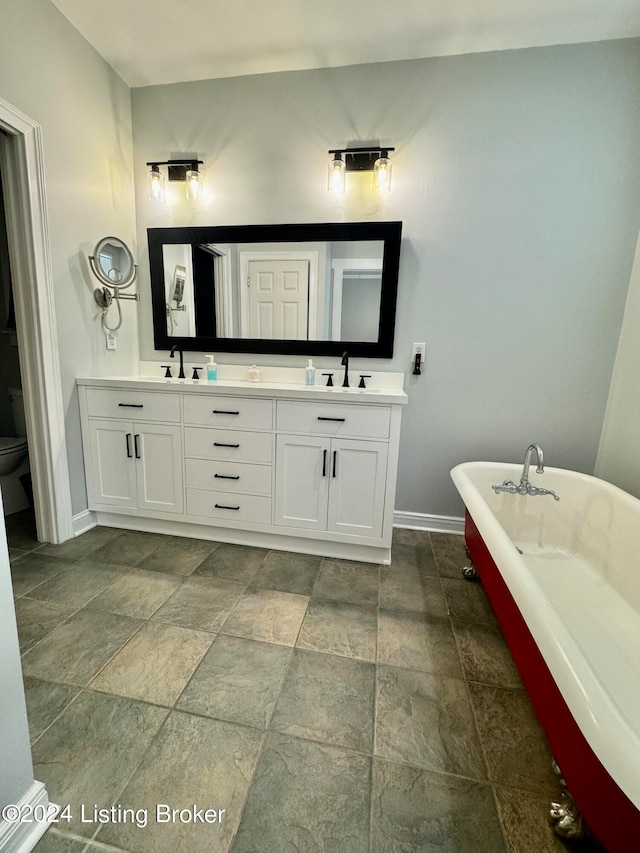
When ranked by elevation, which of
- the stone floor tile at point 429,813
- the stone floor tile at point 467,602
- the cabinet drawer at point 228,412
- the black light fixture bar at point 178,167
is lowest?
the stone floor tile at point 467,602

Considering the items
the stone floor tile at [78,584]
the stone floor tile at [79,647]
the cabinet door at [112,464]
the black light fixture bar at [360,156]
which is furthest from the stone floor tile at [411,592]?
the black light fixture bar at [360,156]

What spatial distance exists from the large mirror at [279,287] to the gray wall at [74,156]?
0.36 m

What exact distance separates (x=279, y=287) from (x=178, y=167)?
3.30 feet

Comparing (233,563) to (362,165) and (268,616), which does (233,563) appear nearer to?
(268,616)

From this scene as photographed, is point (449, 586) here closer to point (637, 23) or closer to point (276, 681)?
point (276, 681)

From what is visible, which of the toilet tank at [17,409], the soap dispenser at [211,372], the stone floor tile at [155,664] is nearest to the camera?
the stone floor tile at [155,664]

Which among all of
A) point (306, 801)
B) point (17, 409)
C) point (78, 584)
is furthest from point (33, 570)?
point (306, 801)

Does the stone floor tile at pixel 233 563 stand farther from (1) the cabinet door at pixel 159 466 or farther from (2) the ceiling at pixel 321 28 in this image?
(2) the ceiling at pixel 321 28

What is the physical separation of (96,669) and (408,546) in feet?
5.44

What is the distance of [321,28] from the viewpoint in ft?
6.15

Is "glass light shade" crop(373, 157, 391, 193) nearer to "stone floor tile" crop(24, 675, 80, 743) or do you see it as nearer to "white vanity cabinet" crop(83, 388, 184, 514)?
"white vanity cabinet" crop(83, 388, 184, 514)

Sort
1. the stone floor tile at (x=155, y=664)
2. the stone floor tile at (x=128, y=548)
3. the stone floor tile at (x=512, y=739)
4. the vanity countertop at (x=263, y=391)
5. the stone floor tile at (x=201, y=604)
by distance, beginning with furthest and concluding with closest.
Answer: the stone floor tile at (x=128, y=548), the vanity countertop at (x=263, y=391), the stone floor tile at (x=201, y=604), the stone floor tile at (x=155, y=664), the stone floor tile at (x=512, y=739)

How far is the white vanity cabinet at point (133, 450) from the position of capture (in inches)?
84.4

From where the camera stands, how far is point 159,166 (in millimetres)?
2355
